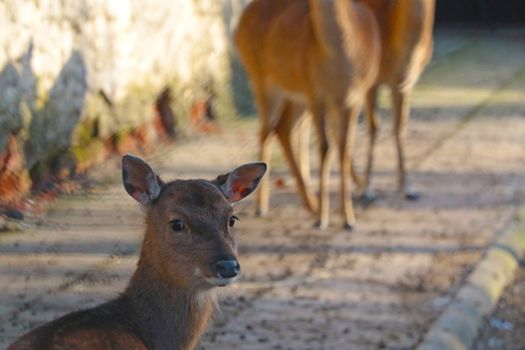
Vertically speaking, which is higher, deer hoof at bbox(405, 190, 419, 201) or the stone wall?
the stone wall

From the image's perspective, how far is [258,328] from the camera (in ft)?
20.9

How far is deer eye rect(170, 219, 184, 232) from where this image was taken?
4609 millimetres

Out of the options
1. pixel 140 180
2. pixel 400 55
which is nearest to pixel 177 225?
pixel 140 180

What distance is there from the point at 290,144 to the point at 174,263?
157 inches

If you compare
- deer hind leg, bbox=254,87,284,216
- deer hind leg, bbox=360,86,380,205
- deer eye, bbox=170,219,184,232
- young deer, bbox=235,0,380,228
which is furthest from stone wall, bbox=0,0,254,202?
deer eye, bbox=170,219,184,232

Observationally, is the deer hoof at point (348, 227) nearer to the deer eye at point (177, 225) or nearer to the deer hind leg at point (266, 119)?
the deer hind leg at point (266, 119)

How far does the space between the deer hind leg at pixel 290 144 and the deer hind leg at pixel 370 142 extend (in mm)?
479

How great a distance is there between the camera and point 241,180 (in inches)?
198

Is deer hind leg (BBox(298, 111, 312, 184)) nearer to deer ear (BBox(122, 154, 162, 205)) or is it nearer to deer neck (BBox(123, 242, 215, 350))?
deer ear (BBox(122, 154, 162, 205))

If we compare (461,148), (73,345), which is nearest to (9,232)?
(73,345)

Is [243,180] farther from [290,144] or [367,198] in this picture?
[367,198]

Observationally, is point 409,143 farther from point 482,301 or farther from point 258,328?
point 258,328

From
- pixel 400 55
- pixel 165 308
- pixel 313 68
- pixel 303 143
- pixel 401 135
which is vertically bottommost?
pixel 401 135

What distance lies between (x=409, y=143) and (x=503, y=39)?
5.83 metres
